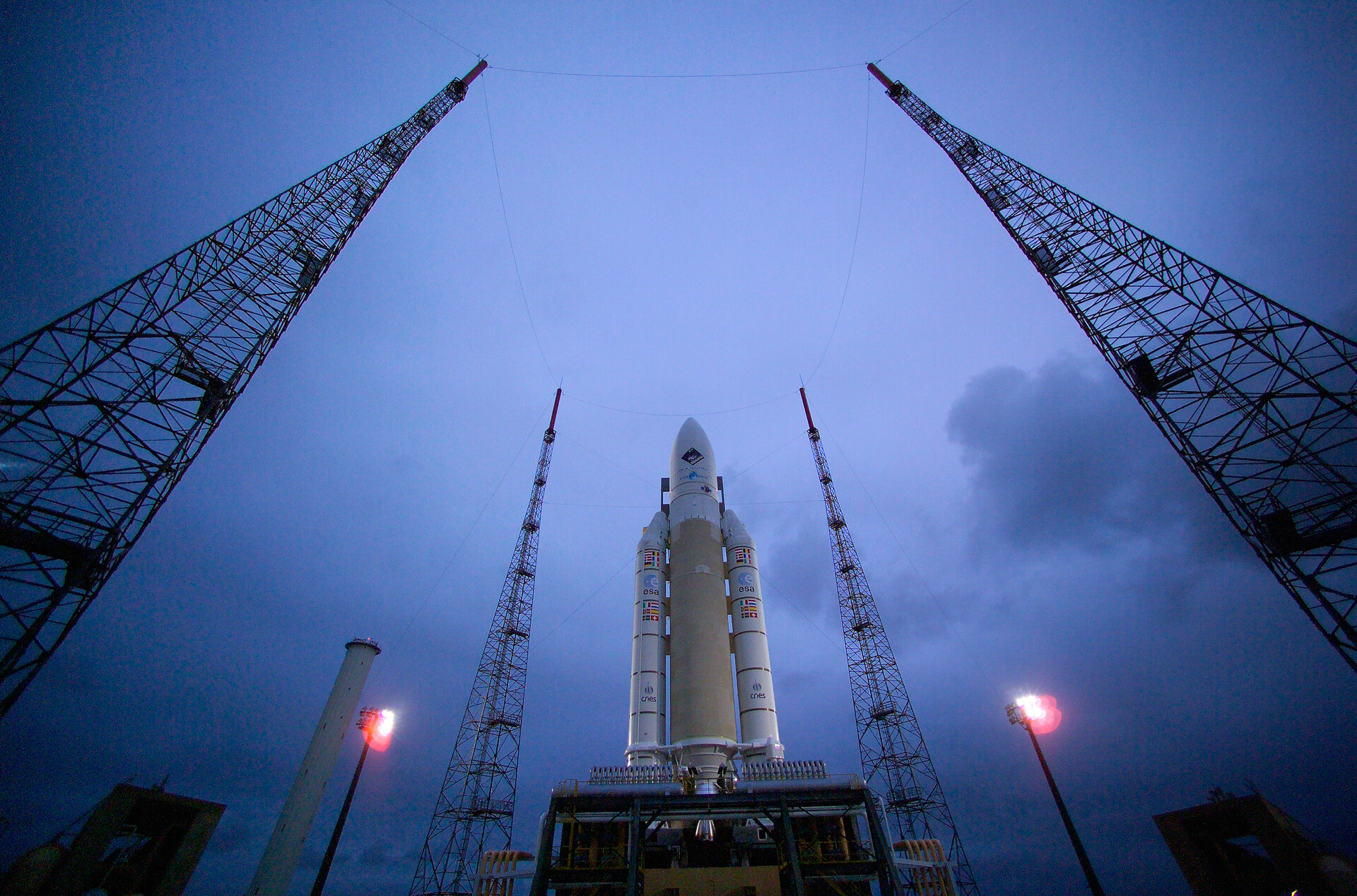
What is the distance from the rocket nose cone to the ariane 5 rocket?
0.10 m

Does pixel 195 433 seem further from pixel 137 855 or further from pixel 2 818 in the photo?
pixel 2 818

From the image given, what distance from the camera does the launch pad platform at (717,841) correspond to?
1733 cm

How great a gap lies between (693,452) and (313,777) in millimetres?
29646

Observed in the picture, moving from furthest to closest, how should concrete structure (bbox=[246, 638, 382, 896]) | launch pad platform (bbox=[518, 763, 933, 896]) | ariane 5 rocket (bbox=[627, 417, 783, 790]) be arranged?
concrete structure (bbox=[246, 638, 382, 896]) → ariane 5 rocket (bbox=[627, 417, 783, 790]) → launch pad platform (bbox=[518, 763, 933, 896])

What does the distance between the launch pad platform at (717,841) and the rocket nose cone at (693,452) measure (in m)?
17.1

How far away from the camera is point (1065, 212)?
28078 millimetres

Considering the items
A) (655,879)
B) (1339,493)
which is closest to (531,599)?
(655,879)

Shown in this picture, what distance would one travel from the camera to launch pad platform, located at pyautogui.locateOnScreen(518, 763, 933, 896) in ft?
56.9

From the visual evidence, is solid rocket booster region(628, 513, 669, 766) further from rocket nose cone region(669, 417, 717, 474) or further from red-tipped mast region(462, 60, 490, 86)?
red-tipped mast region(462, 60, 490, 86)

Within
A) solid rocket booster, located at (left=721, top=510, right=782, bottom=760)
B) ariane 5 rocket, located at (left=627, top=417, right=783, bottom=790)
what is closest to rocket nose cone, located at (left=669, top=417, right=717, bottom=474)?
ariane 5 rocket, located at (left=627, top=417, right=783, bottom=790)

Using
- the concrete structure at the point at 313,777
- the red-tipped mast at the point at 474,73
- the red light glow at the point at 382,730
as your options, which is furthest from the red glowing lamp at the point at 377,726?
the red-tipped mast at the point at 474,73

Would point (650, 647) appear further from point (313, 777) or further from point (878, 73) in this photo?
point (878, 73)

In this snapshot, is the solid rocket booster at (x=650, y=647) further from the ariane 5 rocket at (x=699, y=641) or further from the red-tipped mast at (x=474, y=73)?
the red-tipped mast at (x=474, y=73)

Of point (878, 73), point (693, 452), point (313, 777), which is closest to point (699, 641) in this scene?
point (693, 452)
